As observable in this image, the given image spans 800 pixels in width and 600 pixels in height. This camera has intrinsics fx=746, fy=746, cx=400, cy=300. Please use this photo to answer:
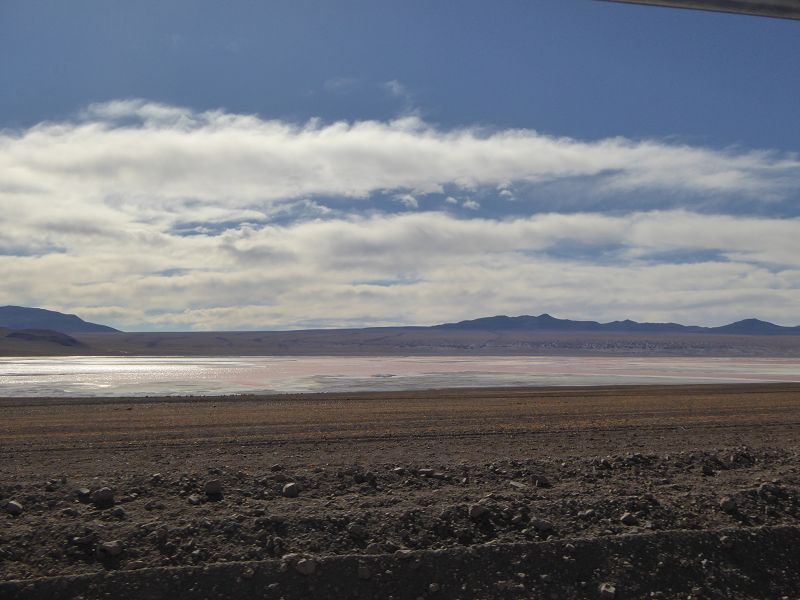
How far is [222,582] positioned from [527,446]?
849 centimetres

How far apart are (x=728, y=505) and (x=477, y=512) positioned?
284 centimetres

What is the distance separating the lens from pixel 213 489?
816 centimetres

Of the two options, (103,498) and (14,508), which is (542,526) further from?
(14,508)

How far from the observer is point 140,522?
7203 mm

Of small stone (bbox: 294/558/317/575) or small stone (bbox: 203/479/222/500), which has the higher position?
small stone (bbox: 203/479/222/500)

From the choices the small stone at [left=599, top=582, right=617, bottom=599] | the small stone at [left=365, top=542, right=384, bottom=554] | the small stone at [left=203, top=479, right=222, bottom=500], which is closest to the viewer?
the small stone at [left=599, top=582, right=617, bottom=599]

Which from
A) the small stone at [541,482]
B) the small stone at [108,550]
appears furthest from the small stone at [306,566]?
the small stone at [541,482]

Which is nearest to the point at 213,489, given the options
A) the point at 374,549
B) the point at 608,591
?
the point at 374,549

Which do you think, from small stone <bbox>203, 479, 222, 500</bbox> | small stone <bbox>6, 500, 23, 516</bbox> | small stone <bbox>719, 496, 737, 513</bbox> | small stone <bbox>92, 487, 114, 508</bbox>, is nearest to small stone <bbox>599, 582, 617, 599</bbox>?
small stone <bbox>719, 496, 737, 513</bbox>

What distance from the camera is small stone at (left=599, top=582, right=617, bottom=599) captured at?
21.7 ft

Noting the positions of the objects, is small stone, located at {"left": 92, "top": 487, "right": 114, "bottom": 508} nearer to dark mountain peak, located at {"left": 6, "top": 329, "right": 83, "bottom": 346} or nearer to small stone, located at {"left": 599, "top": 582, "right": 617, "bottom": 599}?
small stone, located at {"left": 599, "top": 582, "right": 617, "bottom": 599}

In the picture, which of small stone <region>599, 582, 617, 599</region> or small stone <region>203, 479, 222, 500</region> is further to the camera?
small stone <region>203, 479, 222, 500</region>

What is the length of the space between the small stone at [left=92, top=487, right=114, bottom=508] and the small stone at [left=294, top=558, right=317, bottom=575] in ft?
7.97

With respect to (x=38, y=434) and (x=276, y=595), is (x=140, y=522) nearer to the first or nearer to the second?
(x=276, y=595)
